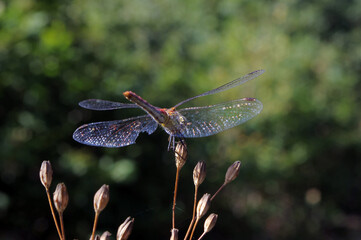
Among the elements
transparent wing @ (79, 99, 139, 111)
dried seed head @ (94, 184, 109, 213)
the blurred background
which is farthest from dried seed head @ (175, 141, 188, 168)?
the blurred background

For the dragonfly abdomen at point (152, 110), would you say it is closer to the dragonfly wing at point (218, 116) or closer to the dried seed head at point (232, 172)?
the dragonfly wing at point (218, 116)

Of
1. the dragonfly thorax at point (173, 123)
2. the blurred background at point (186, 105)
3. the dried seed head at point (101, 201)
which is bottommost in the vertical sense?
the blurred background at point (186, 105)

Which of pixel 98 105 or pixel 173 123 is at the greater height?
pixel 98 105

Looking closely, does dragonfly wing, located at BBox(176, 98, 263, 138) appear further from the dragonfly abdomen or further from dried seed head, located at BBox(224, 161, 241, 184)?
dried seed head, located at BBox(224, 161, 241, 184)

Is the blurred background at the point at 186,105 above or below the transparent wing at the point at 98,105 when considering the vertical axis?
below

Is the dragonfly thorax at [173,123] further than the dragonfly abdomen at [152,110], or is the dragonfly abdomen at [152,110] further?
the dragonfly thorax at [173,123]

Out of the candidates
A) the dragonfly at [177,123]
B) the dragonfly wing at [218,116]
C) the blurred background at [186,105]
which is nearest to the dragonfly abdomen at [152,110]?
the dragonfly at [177,123]

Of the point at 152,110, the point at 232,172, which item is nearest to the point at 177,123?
the point at 152,110

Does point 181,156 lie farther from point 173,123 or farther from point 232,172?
point 173,123
